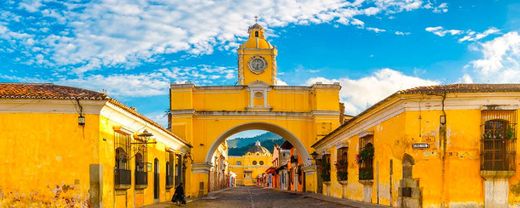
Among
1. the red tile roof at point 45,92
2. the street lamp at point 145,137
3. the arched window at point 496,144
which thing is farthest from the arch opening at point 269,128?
the arched window at point 496,144

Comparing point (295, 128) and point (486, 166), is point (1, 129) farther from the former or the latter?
point (295, 128)

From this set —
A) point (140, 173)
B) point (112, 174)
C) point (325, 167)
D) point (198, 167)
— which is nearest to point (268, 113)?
point (198, 167)

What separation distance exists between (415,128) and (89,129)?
27.8 feet

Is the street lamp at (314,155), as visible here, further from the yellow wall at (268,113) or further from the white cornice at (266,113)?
the white cornice at (266,113)

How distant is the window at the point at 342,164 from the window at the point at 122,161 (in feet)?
32.4

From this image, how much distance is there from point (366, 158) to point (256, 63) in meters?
17.7

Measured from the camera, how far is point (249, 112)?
34.6m

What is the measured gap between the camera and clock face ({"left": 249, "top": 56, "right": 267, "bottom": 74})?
3600cm

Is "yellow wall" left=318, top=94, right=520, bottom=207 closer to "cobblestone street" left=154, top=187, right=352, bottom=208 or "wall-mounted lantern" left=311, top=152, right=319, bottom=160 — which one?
"cobblestone street" left=154, top=187, right=352, bottom=208

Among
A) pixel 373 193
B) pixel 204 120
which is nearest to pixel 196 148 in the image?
pixel 204 120

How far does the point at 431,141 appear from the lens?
48.4 feet

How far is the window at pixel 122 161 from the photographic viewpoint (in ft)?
53.3

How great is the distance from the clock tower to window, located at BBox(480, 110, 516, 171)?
2154 centimetres

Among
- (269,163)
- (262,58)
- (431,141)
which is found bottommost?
(269,163)
